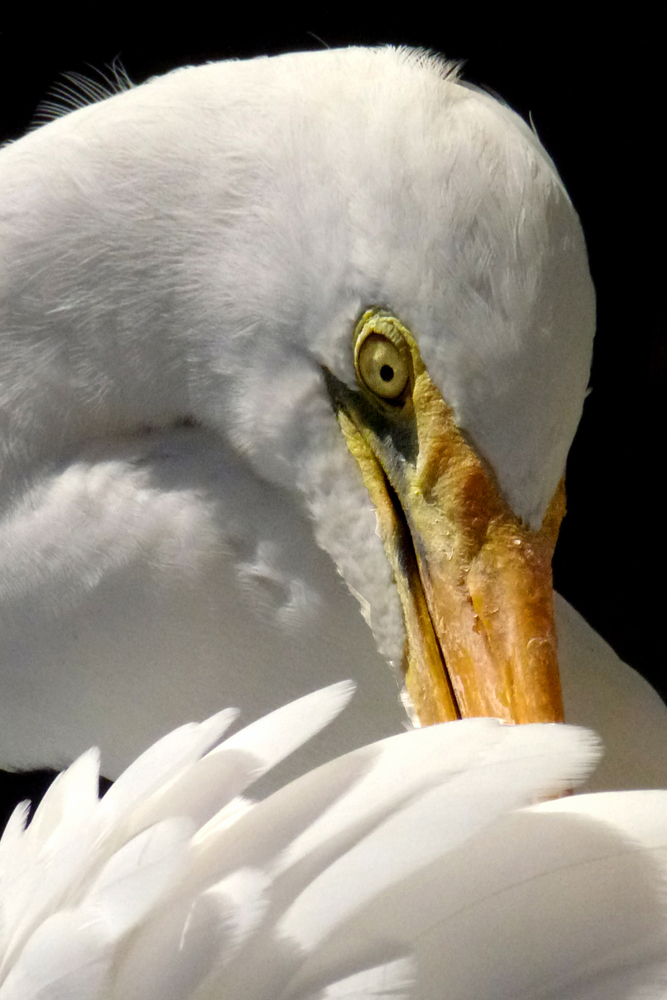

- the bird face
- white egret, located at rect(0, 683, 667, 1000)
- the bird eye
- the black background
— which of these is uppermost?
the black background

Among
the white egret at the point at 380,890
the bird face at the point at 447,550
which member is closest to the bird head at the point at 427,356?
the bird face at the point at 447,550

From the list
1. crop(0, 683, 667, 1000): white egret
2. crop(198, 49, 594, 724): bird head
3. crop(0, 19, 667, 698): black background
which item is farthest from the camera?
crop(0, 19, 667, 698): black background

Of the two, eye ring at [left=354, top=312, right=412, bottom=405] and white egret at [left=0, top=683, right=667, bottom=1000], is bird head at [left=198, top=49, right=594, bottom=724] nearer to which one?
eye ring at [left=354, top=312, right=412, bottom=405]

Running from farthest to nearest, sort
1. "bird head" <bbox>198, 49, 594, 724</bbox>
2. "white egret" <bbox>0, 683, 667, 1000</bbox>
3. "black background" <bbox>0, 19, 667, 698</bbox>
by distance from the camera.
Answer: "black background" <bbox>0, 19, 667, 698</bbox>, "bird head" <bbox>198, 49, 594, 724</bbox>, "white egret" <bbox>0, 683, 667, 1000</bbox>

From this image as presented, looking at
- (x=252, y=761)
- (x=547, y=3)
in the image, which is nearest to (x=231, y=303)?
(x=252, y=761)

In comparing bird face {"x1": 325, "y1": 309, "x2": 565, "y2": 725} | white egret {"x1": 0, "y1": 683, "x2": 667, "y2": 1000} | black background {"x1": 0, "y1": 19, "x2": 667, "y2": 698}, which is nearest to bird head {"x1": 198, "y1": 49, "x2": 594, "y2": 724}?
bird face {"x1": 325, "y1": 309, "x2": 565, "y2": 725}

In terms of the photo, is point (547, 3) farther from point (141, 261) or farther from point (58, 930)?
point (58, 930)

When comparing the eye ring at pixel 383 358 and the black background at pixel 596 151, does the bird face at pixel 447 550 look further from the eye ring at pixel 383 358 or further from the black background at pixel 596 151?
the black background at pixel 596 151
